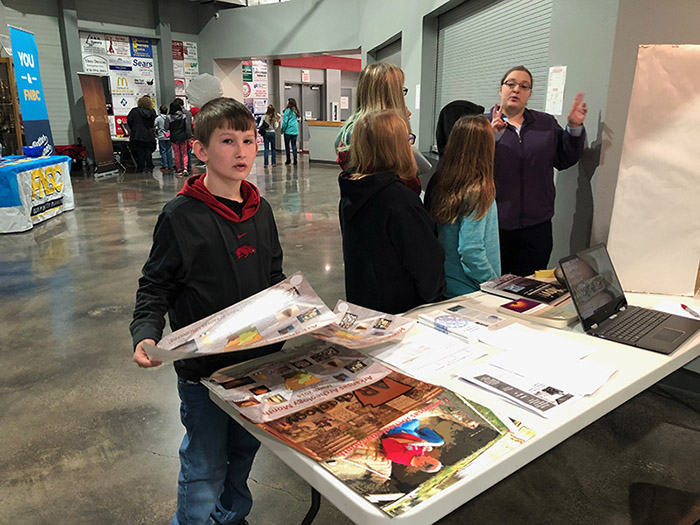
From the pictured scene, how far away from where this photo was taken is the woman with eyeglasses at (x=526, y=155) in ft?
8.02

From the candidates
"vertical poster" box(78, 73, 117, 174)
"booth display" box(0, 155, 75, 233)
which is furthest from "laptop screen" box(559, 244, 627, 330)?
"vertical poster" box(78, 73, 117, 174)

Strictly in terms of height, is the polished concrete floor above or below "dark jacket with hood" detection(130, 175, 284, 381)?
below

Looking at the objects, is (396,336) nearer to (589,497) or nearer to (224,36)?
(589,497)

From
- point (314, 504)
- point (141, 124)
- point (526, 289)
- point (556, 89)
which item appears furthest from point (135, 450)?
point (141, 124)

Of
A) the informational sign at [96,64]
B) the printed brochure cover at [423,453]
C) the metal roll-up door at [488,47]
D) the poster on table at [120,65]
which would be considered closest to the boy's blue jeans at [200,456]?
the printed brochure cover at [423,453]

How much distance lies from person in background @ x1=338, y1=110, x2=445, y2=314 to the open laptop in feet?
1.34

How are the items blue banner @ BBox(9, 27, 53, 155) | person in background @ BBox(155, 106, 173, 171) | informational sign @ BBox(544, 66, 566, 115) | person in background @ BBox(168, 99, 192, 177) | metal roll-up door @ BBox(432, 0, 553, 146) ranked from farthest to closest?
person in background @ BBox(155, 106, 173, 171) → person in background @ BBox(168, 99, 192, 177) → blue banner @ BBox(9, 27, 53, 155) → metal roll-up door @ BBox(432, 0, 553, 146) → informational sign @ BBox(544, 66, 566, 115)

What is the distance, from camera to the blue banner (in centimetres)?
733

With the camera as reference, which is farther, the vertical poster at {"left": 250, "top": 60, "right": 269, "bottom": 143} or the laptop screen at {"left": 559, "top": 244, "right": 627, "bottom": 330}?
the vertical poster at {"left": 250, "top": 60, "right": 269, "bottom": 143}

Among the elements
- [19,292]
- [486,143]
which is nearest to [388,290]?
[486,143]

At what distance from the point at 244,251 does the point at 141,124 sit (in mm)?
10696

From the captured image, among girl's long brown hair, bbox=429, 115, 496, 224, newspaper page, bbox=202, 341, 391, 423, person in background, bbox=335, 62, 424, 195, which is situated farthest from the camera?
person in background, bbox=335, 62, 424, 195

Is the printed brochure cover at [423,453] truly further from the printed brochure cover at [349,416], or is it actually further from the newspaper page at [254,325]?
the newspaper page at [254,325]

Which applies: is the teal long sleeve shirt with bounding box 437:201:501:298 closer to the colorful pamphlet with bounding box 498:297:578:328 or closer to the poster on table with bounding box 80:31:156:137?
the colorful pamphlet with bounding box 498:297:578:328
